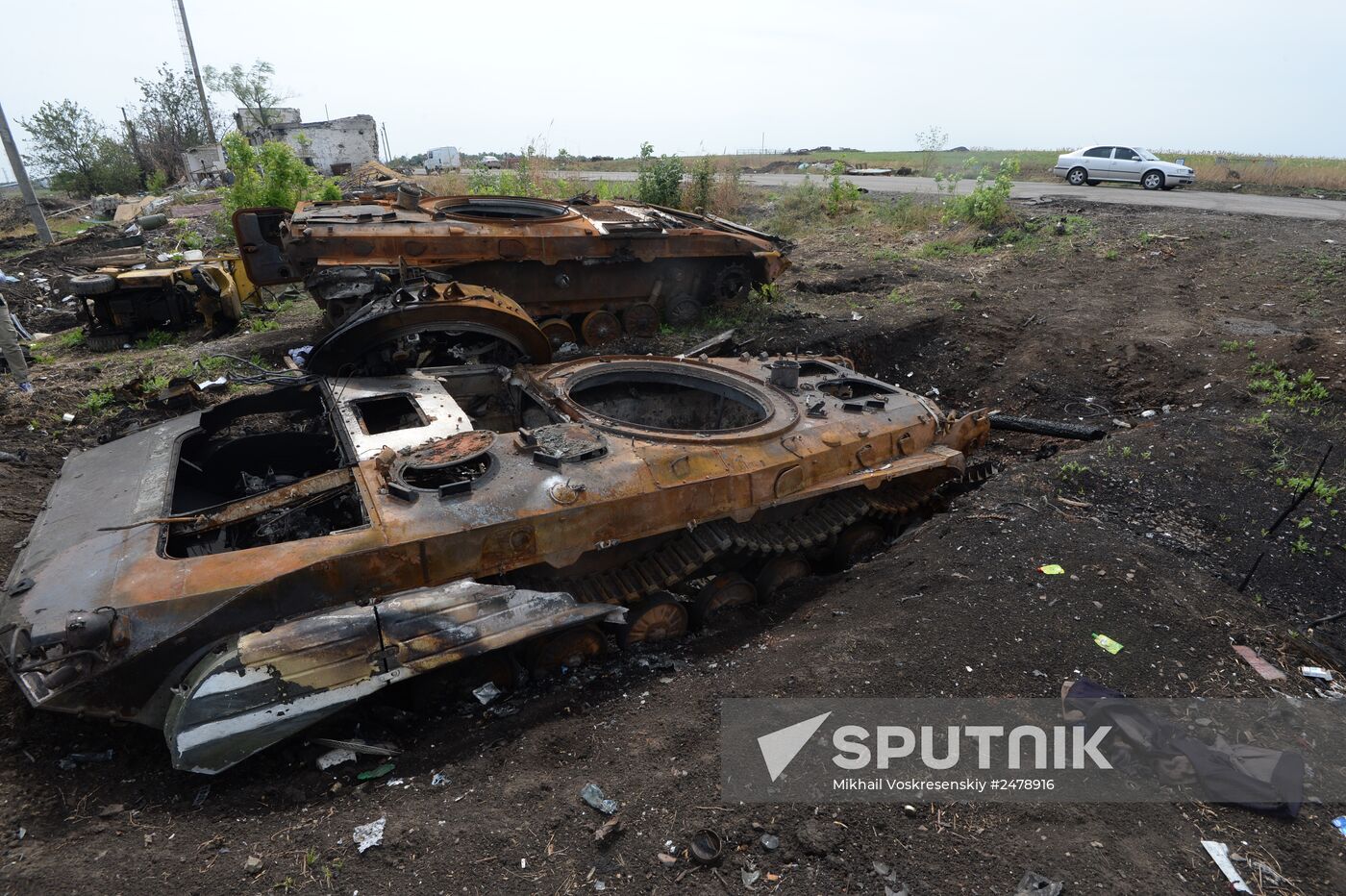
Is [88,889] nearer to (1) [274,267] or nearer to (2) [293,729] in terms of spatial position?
(2) [293,729]

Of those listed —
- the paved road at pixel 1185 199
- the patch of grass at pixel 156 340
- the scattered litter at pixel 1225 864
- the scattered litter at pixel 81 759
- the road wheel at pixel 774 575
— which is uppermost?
the paved road at pixel 1185 199

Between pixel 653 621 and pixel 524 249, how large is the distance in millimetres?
6034

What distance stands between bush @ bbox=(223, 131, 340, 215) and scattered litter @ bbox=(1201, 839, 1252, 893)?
15.1 metres

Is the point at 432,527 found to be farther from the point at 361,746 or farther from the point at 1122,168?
the point at 1122,168

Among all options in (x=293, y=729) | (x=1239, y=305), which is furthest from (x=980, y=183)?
(x=293, y=729)

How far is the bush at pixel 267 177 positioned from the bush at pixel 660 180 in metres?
6.63

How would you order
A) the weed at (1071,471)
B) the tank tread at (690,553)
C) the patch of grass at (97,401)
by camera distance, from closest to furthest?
the tank tread at (690,553) → the weed at (1071,471) → the patch of grass at (97,401)

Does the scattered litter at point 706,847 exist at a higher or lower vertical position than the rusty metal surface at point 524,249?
lower

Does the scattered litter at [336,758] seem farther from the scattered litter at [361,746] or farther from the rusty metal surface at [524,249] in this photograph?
the rusty metal surface at [524,249]

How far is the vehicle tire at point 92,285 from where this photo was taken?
32.7 ft

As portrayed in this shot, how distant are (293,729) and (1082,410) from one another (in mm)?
8434

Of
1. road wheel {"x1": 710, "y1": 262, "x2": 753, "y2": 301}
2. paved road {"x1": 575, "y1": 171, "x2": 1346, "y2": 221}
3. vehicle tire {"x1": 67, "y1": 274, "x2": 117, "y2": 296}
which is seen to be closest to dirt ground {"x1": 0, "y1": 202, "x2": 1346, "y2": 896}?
vehicle tire {"x1": 67, "y1": 274, "x2": 117, "y2": 296}
